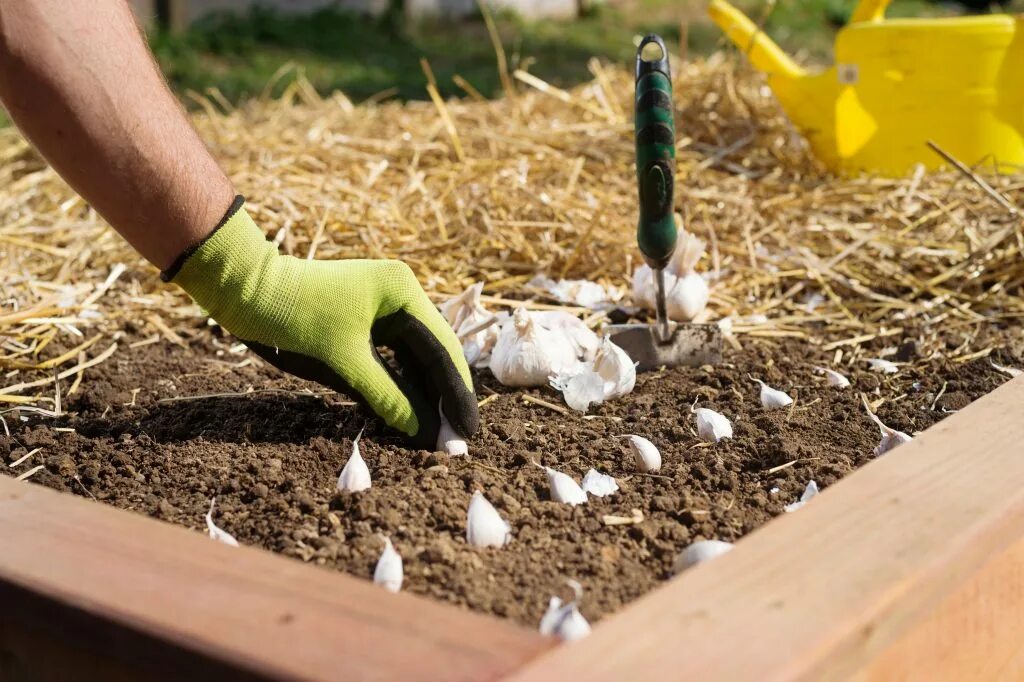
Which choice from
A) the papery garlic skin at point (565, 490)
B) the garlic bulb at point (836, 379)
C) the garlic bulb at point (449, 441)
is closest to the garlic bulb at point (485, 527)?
the papery garlic skin at point (565, 490)

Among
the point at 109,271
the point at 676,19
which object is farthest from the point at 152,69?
the point at 676,19

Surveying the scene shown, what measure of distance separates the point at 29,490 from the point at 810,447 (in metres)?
0.92

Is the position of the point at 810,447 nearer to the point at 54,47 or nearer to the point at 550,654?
the point at 550,654

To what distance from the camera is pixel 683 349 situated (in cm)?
182

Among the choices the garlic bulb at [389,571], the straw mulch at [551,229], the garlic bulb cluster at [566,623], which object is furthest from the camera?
the straw mulch at [551,229]

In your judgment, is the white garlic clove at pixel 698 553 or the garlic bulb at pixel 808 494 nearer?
the white garlic clove at pixel 698 553

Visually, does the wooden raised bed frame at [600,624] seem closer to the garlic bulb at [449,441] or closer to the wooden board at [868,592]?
the wooden board at [868,592]

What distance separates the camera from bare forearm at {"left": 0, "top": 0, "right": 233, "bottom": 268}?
3.72 ft

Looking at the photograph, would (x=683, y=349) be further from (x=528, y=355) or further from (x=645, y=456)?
(x=645, y=456)

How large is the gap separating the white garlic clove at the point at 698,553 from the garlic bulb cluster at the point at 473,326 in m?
0.72

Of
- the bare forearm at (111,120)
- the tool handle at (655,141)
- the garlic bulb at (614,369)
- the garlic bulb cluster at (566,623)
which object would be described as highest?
the bare forearm at (111,120)

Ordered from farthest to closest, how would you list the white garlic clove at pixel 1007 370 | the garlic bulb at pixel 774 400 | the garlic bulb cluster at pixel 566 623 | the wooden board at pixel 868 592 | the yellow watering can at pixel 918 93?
the yellow watering can at pixel 918 93 → the white garlic clove at pixel 1007 370 → the garlic bulb at pixel 774 400 → the garlic bulb cluster at pixel 566 623 → the wooden board at pixel 868 592

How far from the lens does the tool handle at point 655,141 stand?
162 cm

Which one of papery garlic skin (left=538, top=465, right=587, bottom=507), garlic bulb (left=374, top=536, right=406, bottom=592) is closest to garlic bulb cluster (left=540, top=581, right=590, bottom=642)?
garlic bulb (left=374, top=536, right=406, bottom=592)
